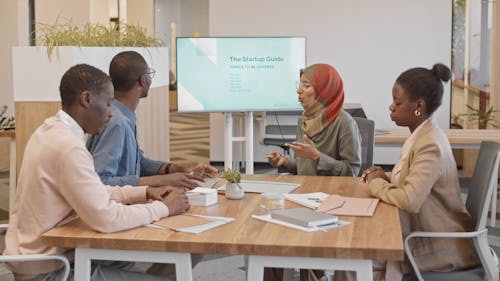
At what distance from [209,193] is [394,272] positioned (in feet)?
2.63

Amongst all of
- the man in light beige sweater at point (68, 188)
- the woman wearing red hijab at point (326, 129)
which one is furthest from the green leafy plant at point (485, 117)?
the man in light beige sweater at point (68, 188)

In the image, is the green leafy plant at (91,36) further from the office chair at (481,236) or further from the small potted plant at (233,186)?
the office chair at (481,236)

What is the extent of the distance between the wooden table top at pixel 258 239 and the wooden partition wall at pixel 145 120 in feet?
Answer: 7.70

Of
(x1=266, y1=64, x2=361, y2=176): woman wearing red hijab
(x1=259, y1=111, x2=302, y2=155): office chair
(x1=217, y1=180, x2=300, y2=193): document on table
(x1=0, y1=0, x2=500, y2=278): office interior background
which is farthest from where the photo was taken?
(x1=0, y1=0, x2=500, y2=278): office interior background

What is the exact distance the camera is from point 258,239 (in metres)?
2.49

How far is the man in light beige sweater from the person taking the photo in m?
2.57

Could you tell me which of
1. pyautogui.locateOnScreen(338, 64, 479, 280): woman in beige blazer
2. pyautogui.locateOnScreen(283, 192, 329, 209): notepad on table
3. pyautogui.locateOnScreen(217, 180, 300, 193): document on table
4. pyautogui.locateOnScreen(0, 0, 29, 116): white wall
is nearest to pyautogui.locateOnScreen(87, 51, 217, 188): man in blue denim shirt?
pyautogui.locateOnScreen(217, 180, 300, 193): document on table

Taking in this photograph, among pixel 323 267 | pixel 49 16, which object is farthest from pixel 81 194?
pixel 49 16

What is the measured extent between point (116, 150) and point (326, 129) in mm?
1291

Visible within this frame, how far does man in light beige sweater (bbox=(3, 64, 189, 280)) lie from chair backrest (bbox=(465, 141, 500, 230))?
4.14 ft

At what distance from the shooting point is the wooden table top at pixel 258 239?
2.40 m

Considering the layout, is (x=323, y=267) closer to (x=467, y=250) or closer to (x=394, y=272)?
(x=394, y=272)

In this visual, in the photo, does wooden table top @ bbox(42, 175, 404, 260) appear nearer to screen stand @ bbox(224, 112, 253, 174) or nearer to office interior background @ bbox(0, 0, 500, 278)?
screen stand @ bbox(224, 112, 253, 174)

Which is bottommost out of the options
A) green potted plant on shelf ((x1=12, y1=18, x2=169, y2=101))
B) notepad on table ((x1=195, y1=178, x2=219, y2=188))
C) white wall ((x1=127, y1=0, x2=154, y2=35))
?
notepad on table ((x1=195, y1=178, x2=219, y2=188))
